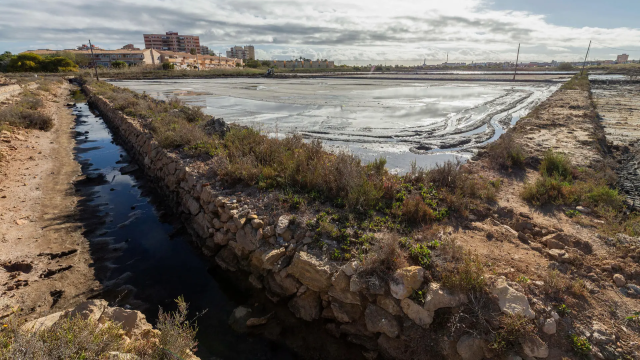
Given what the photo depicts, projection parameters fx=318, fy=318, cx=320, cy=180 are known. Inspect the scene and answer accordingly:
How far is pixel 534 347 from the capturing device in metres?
3.49

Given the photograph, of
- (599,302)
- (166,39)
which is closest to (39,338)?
(599,302)

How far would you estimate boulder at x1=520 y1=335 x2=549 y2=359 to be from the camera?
137 inches

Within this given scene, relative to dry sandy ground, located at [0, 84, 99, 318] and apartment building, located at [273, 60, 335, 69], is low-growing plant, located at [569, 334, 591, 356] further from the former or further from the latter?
apartment building, located at [273, 60, 335, 69]

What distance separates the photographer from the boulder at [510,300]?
146 inches

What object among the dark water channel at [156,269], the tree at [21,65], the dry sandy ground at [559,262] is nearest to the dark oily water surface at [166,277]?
the dark water channel at [156,269]

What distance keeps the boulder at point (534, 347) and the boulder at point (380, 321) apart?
143 cm

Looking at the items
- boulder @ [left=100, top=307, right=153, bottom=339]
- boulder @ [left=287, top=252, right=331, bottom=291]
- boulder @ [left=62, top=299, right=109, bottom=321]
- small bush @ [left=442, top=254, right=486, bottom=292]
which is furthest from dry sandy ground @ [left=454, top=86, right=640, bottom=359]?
boulder @ [left=62, top=299, right=109, bottom=321]

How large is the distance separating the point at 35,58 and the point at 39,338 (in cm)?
8506

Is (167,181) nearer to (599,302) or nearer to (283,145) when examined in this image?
(283,145)

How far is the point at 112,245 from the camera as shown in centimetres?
725

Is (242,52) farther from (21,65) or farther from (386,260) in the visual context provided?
(386,260)

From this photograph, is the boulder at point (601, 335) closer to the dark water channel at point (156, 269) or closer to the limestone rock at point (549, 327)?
the limestone rock at point (549, 327)

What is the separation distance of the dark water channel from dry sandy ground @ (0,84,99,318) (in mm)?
340

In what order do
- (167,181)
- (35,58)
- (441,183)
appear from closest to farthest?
(441,183) → (167,181) → (35,58)
